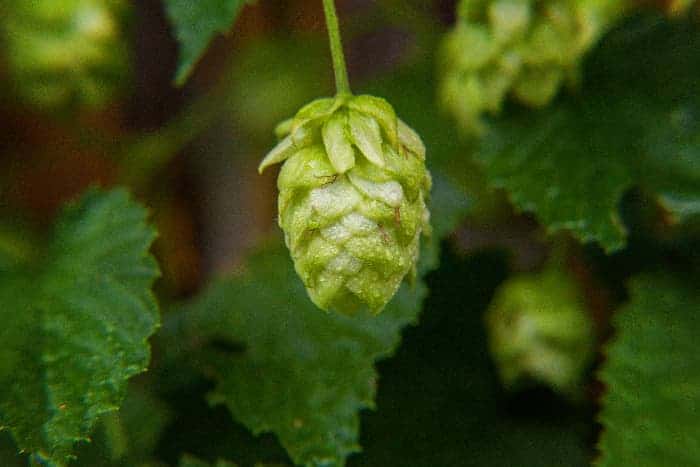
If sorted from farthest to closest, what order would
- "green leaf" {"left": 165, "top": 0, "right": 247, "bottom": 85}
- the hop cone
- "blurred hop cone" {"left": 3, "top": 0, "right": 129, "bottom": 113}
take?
"blurred hop cone" {"left": 3, "top": 0, "right": 129, "bottom": 113} → "green leaf" {"left": 165, "top": 0, "right": 247, "bottom": 85} → the hop cone

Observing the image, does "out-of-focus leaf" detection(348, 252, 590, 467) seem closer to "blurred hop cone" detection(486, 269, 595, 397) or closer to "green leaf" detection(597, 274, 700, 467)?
"blurred hop cone" detection(486, 269, 595, 397)

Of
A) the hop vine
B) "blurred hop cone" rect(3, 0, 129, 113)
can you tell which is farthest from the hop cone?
"blurred hop cone" rect(3, 0, 129, 113)

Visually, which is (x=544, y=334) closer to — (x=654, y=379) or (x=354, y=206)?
(x=654, y=379)

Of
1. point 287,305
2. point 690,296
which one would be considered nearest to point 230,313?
point 287,305

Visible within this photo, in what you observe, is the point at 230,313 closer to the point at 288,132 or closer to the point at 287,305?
the point at 287,305

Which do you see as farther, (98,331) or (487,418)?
(487,418)

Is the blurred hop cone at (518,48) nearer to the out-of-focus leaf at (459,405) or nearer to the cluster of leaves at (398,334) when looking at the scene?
the cluster of leaves at (398,334)

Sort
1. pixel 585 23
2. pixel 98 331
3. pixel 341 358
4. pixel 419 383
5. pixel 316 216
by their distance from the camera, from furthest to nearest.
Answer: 1. pixel 419 383
2. pixel 585 23
3. pixel 341 358
4. pixel 98 331
5. pixel 316 216

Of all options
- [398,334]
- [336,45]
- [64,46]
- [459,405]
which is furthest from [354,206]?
[64,46]
